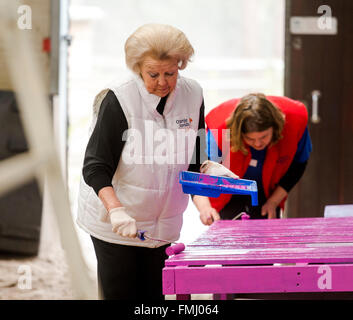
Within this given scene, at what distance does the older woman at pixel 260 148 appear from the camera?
9.32 ft

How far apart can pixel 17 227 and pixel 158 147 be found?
5.58ft

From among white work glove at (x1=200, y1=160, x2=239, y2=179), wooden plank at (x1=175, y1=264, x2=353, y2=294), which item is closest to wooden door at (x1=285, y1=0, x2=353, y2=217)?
white work glove at (x1=200, y1=160, x2=239, y2=179)

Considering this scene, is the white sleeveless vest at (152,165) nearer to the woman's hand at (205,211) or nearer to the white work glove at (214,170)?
the white work glove at (214,170)

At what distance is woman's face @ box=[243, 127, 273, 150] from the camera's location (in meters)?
2.85

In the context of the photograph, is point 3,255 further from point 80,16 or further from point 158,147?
point 80,16

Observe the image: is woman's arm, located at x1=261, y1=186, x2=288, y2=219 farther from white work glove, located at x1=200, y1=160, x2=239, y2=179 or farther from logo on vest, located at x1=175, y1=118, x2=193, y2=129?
logo on vest, located at x1=175, y1=118, x2=193, y2=129

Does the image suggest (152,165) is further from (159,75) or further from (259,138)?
(259,138)

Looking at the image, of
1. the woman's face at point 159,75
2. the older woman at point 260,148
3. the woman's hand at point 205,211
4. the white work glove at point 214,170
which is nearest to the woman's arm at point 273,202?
the older woman at point 260,148

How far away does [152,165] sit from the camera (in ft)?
7.88

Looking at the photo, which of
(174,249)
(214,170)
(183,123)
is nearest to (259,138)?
(214,170)

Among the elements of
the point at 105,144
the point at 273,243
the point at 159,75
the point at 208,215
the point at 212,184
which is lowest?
the point at 208,215

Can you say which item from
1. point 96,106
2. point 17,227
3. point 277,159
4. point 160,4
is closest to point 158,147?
point 96,106

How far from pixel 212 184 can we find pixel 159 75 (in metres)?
0.38

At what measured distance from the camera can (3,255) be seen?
155 inches
